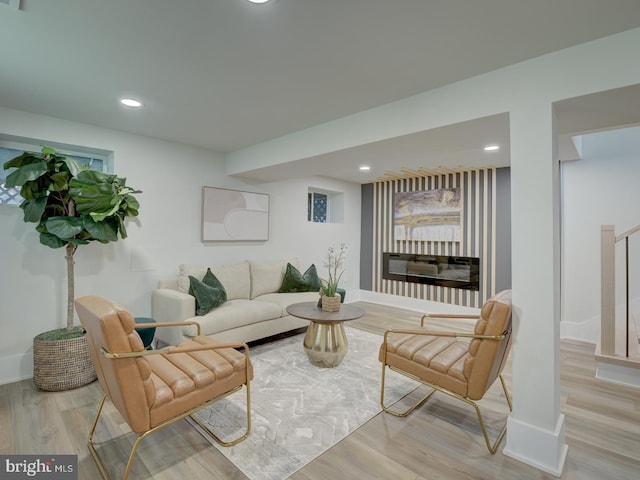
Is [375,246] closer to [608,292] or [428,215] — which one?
[428,215]

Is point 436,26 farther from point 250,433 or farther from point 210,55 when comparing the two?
point 250,433

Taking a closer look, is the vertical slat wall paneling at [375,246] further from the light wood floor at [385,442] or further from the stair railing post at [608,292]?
the light wood floor at [385,442]

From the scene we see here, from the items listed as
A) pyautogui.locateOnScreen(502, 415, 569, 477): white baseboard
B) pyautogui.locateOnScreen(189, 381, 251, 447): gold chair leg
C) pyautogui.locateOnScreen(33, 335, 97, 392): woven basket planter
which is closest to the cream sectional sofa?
pyautogui.locateOnScreen(33, 335, 97, 392): woven basket planter

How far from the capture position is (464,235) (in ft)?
17.4

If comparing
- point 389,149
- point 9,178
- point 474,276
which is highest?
point 389,149

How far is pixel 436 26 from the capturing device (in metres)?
1.67

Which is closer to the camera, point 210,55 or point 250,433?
point 210,55

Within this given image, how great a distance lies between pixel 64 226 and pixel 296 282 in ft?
9.05

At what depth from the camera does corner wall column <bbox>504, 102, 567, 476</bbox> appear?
6.11 ft

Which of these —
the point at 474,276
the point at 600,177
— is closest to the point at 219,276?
the point at 474,276

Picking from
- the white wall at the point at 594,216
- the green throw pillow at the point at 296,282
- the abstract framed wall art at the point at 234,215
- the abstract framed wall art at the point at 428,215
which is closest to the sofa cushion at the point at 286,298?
the green throw pillow at the point at 296,282

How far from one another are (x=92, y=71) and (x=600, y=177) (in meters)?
5.55

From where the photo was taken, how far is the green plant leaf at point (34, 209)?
2664 mm

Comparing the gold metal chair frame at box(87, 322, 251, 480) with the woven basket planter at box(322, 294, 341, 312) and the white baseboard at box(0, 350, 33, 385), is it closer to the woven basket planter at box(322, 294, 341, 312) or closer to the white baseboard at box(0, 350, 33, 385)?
the woven basket planter at box(322, 294, 341, 312)
